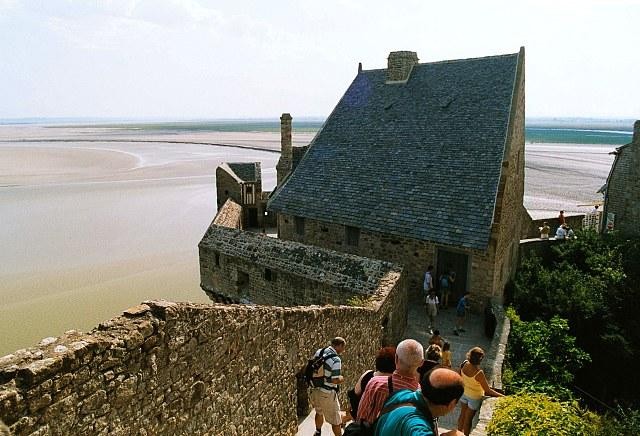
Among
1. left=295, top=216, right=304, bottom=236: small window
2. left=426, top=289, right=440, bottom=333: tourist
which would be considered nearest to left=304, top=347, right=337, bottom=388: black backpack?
left=426, top=289, right=440, bottom=333: tourist

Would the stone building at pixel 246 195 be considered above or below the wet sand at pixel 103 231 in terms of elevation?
above

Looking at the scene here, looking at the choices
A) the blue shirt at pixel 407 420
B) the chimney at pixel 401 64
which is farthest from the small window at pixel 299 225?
the blue shirt at pixel 407 420

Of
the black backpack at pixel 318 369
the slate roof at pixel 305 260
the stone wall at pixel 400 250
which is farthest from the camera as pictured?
the stone wall at pixel 400 250

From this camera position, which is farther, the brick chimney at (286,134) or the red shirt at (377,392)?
the brick chimney at (286,134)

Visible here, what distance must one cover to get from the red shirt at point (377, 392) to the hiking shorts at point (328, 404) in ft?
8.90

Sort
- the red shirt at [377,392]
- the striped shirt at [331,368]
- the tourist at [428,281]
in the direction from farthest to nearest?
the tourist at [428,281]
the striped shirt at [331,368]
the red shirt at [377,392]

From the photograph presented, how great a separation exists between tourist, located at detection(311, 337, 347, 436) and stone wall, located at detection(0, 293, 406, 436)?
25.3 inches

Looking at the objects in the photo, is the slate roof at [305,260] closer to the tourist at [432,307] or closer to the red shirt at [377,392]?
the tourist at [432,307]

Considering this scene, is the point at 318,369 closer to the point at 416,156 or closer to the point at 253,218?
the point at 416,156

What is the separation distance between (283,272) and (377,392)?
11.1m

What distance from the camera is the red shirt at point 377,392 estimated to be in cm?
434

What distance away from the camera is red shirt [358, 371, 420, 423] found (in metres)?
4.34

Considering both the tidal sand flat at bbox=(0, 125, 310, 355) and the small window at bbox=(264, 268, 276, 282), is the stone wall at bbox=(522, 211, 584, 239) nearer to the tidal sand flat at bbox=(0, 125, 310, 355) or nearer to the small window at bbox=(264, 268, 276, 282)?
the small window at bbox=(264, 268, 276, 282)

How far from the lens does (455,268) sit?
16.2 meters
